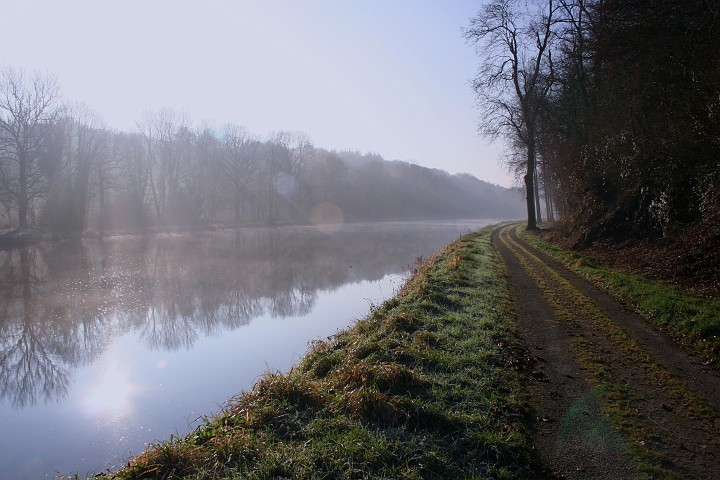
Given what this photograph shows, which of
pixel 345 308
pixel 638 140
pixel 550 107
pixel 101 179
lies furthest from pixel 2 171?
pixel 638 140

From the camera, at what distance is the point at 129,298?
14930 mm

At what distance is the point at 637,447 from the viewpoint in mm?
3949

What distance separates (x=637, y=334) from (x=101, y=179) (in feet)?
176

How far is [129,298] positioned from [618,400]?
1459cm

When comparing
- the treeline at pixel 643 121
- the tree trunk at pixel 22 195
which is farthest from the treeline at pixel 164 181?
the treeline at pixel 643 121

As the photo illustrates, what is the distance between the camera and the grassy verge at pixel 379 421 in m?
3.83

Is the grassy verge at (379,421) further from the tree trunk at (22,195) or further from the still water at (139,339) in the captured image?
the tree trunk at (22,195)

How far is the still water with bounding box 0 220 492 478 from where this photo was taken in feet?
20.0

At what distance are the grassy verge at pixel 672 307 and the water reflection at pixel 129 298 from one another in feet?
26.9

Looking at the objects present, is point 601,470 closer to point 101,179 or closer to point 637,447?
point 637,447

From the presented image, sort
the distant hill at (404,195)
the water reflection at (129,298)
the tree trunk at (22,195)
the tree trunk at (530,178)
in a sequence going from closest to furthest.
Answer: the water reflection at (129,298) → the tree trunk at (530,178) → the tree trunk at (22,195) → the distant hill at (404,195)

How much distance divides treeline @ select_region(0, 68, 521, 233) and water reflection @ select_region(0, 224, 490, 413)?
16895 mm

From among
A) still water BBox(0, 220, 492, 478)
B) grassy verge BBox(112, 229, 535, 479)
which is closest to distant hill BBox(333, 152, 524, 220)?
still water BBox(0, 220, 492, 478)

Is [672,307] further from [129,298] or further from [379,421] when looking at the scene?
[129,298]
